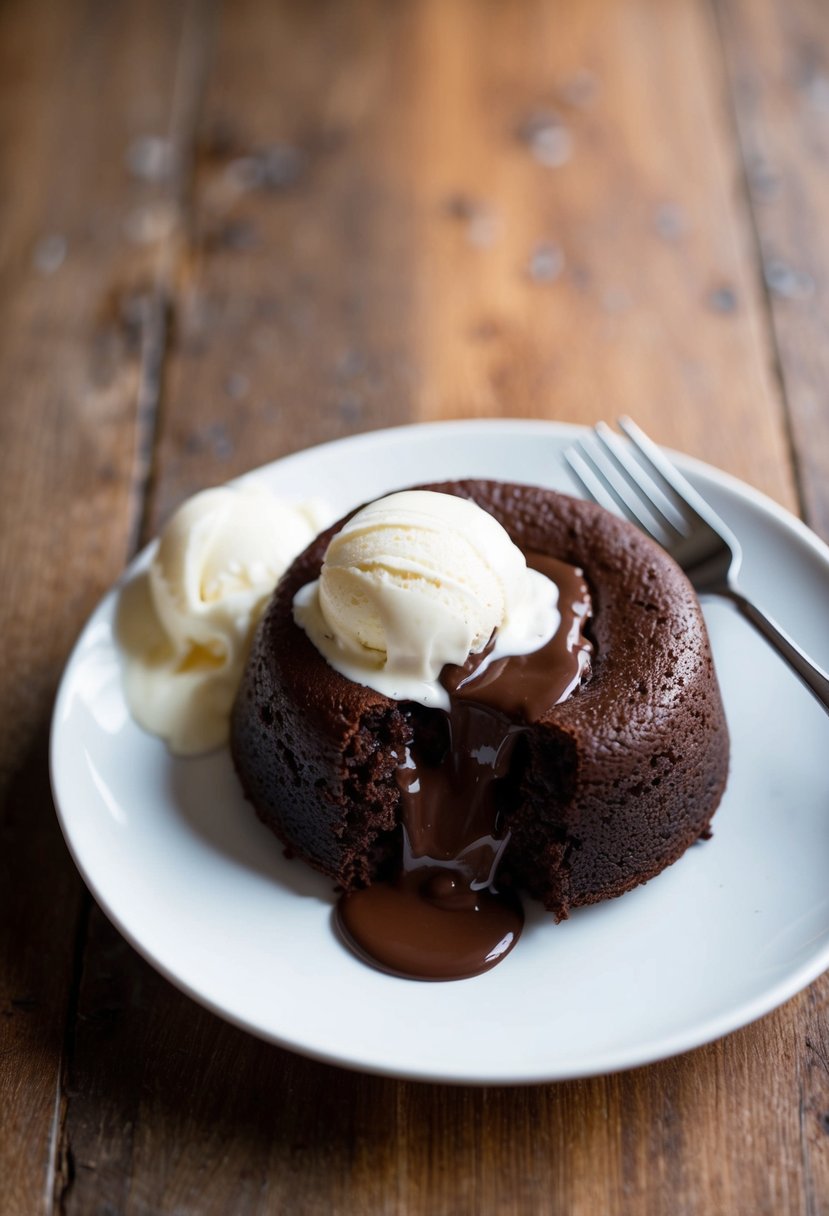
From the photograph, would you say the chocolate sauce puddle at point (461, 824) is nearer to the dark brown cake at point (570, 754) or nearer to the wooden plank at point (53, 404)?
the dark brown cake at point (570, 754)

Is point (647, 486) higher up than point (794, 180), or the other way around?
point (794, 180)

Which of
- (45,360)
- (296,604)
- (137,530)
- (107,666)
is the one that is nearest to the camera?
(296,604)

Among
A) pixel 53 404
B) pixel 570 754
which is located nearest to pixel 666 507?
pixel 570 754

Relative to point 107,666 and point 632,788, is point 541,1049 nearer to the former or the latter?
point 632,788

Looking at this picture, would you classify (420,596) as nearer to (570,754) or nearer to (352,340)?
(570,754)

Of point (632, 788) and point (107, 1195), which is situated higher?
point (632, 788)

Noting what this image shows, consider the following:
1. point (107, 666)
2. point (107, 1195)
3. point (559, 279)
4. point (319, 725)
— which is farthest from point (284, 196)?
point (107, 1195)

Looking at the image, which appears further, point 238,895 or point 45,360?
point 45,360
